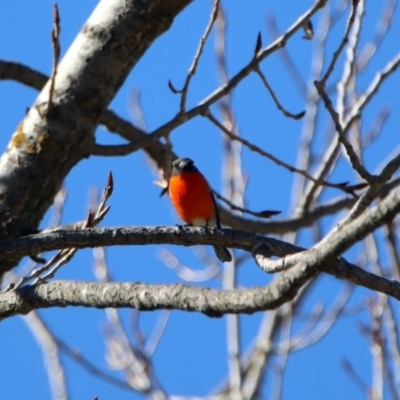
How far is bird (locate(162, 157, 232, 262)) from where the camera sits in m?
5.80

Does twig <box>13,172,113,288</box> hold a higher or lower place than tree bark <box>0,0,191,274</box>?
lower

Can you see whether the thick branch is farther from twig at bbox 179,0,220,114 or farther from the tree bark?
twig at bbox 179,0,220,114

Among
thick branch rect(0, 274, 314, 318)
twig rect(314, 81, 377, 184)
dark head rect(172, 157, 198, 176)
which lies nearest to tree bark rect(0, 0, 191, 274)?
thick branch rect(0, 274, 314, 318)

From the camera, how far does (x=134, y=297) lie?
251 centimetres

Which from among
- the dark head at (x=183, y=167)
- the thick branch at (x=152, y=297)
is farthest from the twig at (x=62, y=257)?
the dark head at (x=183, y=167)

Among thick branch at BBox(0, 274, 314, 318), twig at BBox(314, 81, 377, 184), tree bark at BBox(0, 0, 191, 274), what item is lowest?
thick branch at BBox(0, 274, 314, 318)

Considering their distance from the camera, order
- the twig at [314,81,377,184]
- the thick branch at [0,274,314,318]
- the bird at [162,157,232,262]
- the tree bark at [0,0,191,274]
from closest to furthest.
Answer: the thick branch at [0,274,314,318] < the twig at [314,81,377,184] < the tree bark at [0,0,191,274] < the bird at [162,157,232,262]

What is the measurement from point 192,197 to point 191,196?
1cm

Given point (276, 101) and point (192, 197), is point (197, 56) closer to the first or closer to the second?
point (276, 101)

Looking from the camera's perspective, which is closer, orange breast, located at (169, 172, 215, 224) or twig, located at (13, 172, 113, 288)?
twig, located at (13, 172, 113, 288)

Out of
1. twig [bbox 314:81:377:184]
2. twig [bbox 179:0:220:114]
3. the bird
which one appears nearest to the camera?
twig [bbox 314:81:377:184]

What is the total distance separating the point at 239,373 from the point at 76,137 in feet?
8.91

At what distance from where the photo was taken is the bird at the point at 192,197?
5.80 m

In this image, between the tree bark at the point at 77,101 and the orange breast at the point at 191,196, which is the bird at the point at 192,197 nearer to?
the orange breast at the point at 191,196
